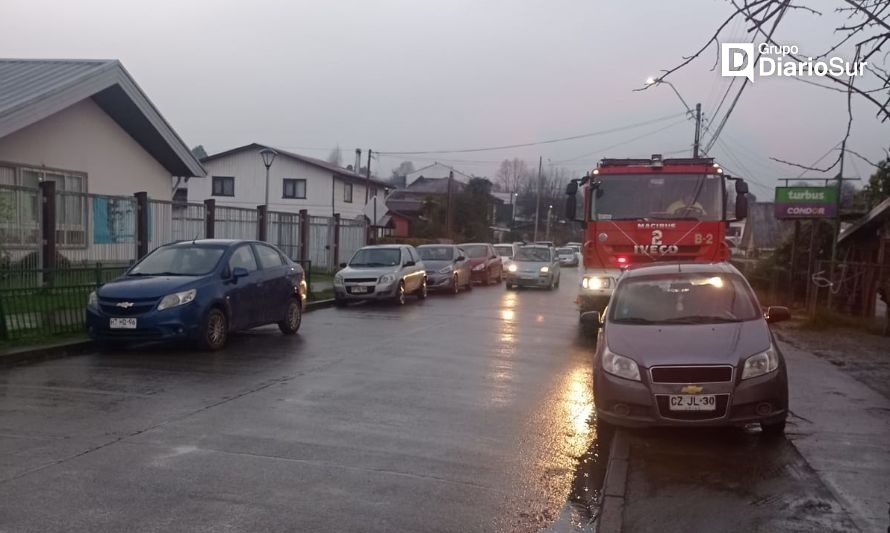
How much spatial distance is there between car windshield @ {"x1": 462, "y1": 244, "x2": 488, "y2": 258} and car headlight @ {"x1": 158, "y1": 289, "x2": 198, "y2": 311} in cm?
2180

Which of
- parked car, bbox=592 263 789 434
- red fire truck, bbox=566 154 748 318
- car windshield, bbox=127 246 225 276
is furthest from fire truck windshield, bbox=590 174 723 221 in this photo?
car windshield, bbox=127 246 225 276

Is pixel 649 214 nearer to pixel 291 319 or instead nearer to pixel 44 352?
pixel 291 319

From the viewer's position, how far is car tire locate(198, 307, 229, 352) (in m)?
12.1

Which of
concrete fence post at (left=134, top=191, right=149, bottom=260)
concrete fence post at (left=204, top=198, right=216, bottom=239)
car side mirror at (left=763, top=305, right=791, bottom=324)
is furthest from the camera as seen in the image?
concrete fence post at (left=204, top=198, right=216, bottom=239)

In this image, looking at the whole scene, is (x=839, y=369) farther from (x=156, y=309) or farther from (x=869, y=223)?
(x=869, y=223)

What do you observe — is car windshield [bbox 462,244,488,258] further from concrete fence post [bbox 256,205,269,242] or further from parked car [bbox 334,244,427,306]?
concrete fence post [bbox 256,205,269,242]

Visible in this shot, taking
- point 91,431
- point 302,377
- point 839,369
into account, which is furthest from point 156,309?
point 839,369

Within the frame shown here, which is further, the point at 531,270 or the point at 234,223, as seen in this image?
the point at 531,270

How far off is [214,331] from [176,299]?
0.84m

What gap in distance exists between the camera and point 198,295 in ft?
Answer: 39.5

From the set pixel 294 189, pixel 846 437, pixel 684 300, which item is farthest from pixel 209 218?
pixel 294 189

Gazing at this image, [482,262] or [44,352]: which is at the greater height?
[482,262]

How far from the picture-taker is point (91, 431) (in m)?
7.41

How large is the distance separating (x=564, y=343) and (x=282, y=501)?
965cm
